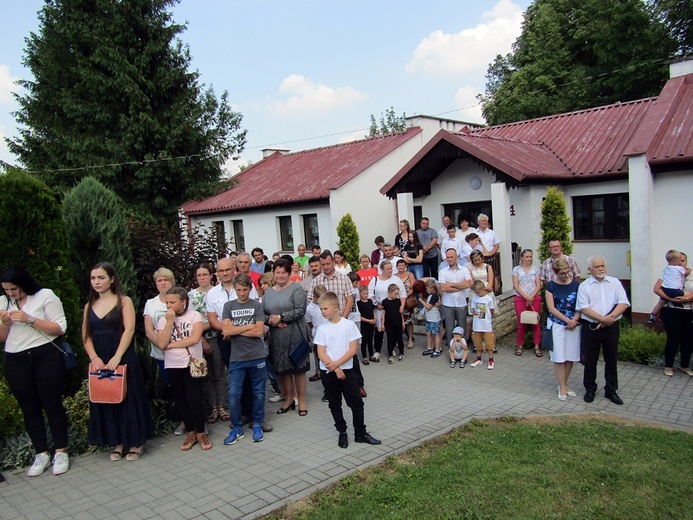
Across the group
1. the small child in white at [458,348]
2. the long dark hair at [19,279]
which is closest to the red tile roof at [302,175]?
the small child in white at [458,348]

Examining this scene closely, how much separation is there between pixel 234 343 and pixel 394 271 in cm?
501

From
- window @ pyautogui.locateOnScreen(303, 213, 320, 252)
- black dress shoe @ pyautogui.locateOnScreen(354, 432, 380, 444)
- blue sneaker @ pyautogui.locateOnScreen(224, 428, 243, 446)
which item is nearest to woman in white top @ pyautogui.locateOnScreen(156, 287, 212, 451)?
blue sneaker @ pyautogui.locateOnScreen(224, 428, 243, 446)

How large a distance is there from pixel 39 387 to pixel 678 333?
853 centimetres

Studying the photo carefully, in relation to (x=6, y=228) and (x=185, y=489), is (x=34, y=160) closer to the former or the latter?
(x=6, y=228)

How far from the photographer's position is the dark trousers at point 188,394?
5781 mm

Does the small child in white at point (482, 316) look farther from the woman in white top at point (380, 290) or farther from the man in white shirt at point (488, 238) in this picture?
the man in white shirt at point (488, 238)

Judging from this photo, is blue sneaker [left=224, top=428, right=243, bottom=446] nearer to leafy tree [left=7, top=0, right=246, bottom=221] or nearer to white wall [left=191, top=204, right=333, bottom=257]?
white wall [left=191, top=204, right=333, bottom=257]

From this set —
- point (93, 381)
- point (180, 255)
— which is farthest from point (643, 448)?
point (180, 255)

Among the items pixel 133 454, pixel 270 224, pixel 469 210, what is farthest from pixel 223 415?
pixel 270 224

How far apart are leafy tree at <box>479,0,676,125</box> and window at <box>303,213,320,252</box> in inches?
517

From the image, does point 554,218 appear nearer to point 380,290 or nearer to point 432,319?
point 432,319

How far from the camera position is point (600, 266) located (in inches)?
263

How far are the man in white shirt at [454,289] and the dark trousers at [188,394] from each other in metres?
5.05

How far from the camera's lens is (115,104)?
20547 millimetres
